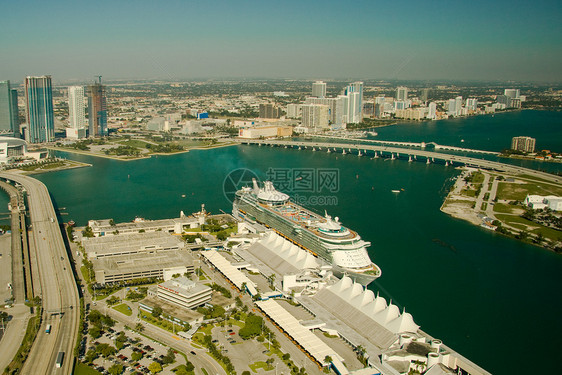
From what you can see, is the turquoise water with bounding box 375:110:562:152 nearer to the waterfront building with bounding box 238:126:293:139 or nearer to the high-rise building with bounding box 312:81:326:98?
the waterfront building with bounding box 238:126:293:139

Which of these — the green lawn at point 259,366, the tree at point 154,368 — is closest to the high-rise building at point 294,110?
the green lawn at point 259,366

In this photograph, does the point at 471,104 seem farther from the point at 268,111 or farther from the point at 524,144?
the point at 524,144

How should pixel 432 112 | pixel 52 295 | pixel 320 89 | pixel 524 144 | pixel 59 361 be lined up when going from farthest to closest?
1. pixel 320 89
2. pixel 432 112
3. pixel 524 144
4. pixel 52 295
5. pixel 59 361

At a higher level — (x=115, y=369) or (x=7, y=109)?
(x=7, y=109)

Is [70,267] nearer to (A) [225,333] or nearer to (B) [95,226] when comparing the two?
(B) [95,226]

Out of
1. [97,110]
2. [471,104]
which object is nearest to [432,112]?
[471,104]

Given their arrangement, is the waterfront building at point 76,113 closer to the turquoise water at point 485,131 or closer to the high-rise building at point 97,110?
the high-rise building at point 97,110

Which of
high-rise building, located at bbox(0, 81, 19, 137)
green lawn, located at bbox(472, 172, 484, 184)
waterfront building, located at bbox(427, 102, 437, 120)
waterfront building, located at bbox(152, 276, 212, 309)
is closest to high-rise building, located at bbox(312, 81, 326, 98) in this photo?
waterfront building, located at bbox(427, 102, 437, 120)
